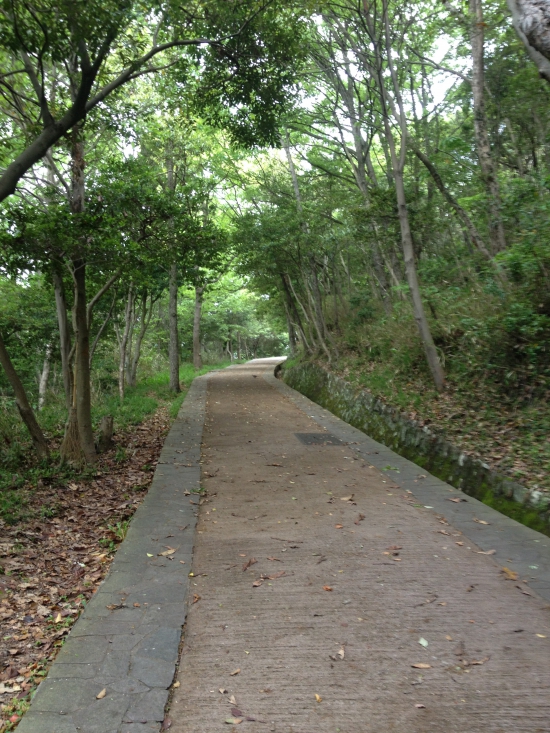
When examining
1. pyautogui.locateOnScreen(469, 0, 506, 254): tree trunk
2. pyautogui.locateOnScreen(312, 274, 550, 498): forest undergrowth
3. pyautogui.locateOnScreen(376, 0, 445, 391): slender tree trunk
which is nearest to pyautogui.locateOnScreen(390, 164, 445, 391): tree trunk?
pyautogui.locateOnScreen(376, 0, 445, 391): slender tree trunk

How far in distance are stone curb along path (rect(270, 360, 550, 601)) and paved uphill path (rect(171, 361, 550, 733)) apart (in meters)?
0.13

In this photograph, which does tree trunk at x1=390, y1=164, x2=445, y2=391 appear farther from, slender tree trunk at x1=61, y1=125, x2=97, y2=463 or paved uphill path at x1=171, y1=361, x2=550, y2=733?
slender tree trunk at x1=61, y1=125, x2=97, y2=463

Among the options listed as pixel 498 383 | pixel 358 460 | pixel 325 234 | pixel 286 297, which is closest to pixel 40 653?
pixel 358 460

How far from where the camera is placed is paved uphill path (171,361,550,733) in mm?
2574

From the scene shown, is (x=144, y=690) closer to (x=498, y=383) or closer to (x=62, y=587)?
(x=62, y=587)

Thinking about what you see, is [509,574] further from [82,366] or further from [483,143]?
[483,143]

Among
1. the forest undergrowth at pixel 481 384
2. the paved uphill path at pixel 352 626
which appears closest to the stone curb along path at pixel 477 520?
the paved uphill path at pixel 352 626

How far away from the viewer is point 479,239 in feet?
31.2

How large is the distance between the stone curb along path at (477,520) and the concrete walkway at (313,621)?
0.9 inches

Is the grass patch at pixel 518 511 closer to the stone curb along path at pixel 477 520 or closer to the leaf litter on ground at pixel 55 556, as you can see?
the stone curb along path at pixel 477 520

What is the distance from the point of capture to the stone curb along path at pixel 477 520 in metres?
4.20

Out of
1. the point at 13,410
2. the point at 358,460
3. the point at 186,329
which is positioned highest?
the point at 186,329

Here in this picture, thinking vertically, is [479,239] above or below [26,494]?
above

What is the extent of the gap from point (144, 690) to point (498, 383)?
240 inches
